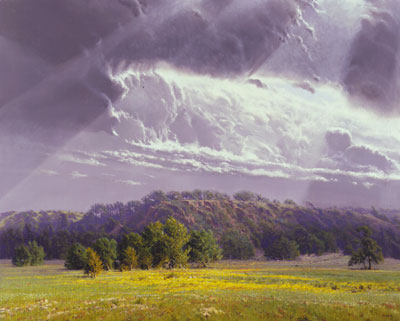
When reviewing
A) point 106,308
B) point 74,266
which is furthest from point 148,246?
point 106,308

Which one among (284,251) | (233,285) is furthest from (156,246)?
(284,251)

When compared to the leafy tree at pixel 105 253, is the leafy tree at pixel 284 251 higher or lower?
lower

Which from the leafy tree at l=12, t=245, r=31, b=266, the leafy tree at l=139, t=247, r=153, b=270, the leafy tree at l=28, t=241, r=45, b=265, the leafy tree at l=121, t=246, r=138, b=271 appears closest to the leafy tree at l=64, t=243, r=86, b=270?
the leafy tree at l=121, t=246, r=138, b=271

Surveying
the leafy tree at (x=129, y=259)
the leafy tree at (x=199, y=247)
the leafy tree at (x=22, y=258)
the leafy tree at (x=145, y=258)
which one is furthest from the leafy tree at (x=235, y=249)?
the leafy tree at (x=129, y=259)

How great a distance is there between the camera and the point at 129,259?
8169 cm

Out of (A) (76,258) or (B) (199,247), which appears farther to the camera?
(B) (199,247)

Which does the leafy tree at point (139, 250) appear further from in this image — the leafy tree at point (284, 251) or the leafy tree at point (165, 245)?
the leafy tree at point (284, 251)

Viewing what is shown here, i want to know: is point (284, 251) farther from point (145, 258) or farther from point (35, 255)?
point (35, 255)

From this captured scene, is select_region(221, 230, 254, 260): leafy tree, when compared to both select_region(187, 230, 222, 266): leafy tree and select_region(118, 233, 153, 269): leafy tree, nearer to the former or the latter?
select_region(187, 230, 222, 266): leafy tree

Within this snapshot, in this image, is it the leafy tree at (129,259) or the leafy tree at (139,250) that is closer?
the leafy tree at (129,259)

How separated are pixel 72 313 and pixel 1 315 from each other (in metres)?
4.26

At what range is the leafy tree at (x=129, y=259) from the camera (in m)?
81.7

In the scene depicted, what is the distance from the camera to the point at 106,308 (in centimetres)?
2161

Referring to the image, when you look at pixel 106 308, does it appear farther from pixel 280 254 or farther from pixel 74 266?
pixel 280 254
